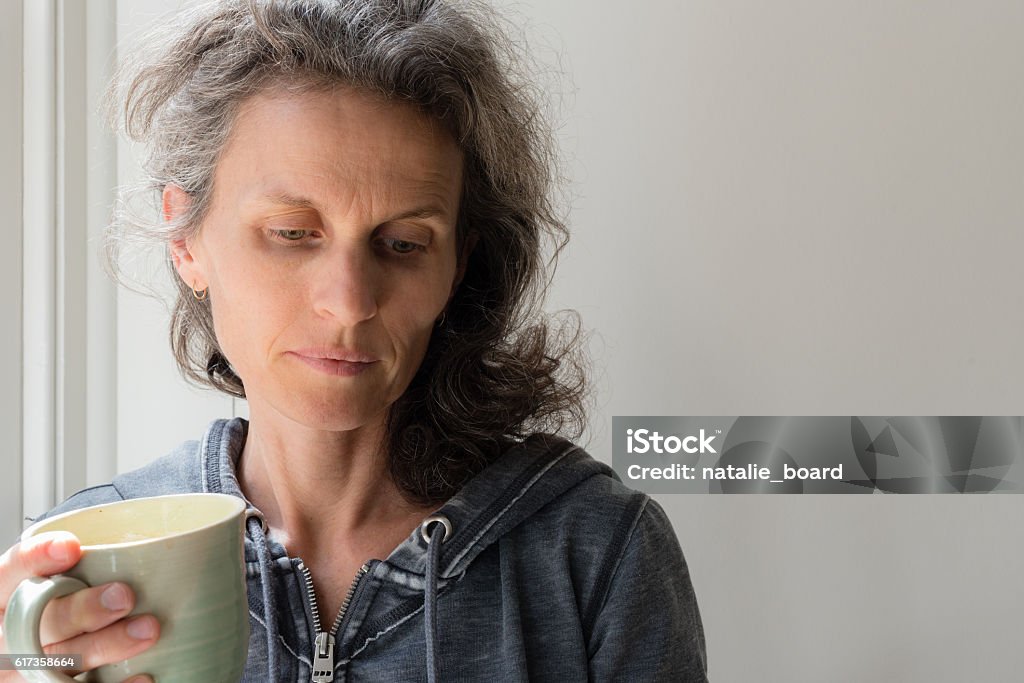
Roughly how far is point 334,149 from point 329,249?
8 cm

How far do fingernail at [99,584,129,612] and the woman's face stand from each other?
314 mm

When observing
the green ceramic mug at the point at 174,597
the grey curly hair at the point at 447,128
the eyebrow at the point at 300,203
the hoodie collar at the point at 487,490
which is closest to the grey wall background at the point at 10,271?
the grey curly hair at the point at 447,128

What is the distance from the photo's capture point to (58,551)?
0.55 metres

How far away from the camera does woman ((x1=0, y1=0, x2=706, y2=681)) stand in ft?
2.79

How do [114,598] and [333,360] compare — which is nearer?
Result: [114,598]

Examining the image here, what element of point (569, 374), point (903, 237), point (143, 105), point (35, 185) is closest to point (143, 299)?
point (35, 185)

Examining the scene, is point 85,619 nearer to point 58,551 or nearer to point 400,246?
point 58,551

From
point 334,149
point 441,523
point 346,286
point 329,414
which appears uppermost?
point 334,149

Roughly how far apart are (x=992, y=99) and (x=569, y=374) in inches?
29.4

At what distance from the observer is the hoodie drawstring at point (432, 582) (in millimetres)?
866

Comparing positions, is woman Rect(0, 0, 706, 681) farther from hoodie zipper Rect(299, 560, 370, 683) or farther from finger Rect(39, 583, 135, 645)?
finger Rect(39, 583, 135, 645)

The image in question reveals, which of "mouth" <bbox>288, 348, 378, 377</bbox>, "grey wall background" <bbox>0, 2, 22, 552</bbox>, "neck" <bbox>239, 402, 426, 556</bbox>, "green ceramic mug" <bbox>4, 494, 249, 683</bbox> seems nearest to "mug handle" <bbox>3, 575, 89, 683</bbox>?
"green ceramic mug" <bbox>4, 494, 249, 683</bbox>

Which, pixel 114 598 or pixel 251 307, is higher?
pixel 251 307

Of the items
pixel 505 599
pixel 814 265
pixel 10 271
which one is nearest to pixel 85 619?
pixel 505 599
